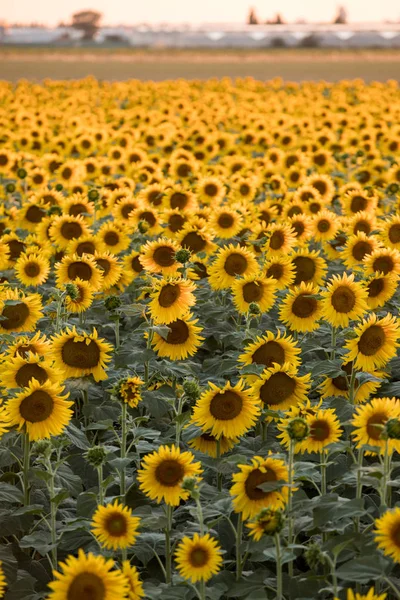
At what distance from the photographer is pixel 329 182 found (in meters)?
8.11

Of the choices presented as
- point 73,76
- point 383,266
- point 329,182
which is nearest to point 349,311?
point 383,266

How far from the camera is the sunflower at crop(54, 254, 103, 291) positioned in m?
5.12

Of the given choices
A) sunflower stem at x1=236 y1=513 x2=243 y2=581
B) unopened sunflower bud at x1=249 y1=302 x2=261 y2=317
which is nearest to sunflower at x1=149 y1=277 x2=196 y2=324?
unopened sunflower bud at x1=249 y1=302 x2=261 y2=317

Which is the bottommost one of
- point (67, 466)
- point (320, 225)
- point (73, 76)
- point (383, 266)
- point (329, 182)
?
point (67, 466)

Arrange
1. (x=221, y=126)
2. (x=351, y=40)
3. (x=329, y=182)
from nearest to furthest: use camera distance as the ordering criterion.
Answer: (x=329, y=182) → (x=221, y=126) → (x=351, y=40)

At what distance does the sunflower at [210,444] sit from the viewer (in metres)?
3.91

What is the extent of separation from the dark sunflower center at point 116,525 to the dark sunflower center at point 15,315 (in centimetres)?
181

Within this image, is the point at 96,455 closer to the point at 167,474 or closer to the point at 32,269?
the point at 167,474

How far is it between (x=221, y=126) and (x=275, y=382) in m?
12.3

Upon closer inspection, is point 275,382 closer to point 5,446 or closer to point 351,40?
point 5,446

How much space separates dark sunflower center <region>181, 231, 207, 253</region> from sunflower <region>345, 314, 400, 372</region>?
1999 mm

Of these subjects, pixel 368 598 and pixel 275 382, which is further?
pixel 275 382

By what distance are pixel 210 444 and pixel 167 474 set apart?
0.73 m

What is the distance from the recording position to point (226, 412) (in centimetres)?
369
